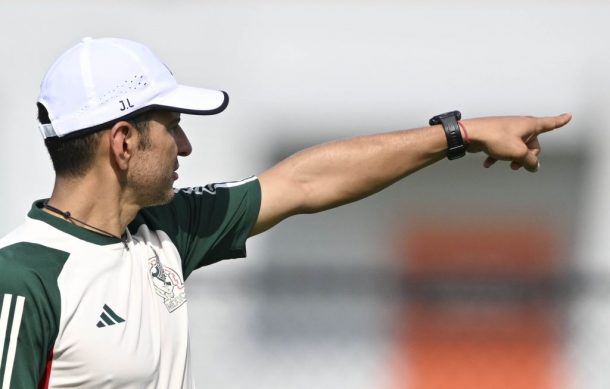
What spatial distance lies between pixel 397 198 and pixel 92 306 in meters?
1.70

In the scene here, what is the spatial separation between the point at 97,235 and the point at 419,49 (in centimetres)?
169

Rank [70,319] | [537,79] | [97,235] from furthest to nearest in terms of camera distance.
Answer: [537,79]
[97,235]
[70,319]

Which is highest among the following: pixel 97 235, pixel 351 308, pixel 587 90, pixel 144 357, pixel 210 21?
pixel 210 21

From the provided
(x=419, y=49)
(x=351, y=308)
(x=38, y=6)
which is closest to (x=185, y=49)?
(x=38, y=6)

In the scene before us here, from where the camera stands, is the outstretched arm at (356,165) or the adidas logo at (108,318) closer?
the adidas logo at (108,318)

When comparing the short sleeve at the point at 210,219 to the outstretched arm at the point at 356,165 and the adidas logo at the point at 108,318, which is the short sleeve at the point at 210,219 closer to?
the outstretched arm at the point at 356,165

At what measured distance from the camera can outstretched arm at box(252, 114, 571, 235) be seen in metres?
2.27

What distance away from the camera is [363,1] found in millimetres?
3396

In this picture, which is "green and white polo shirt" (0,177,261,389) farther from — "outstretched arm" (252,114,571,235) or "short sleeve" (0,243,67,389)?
"outstretched arm" (252,114,571,235)

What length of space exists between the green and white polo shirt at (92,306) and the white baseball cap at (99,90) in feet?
0.61

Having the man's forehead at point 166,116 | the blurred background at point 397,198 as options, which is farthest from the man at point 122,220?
the blurred background at point 397,198

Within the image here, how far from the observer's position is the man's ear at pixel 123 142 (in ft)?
6.52

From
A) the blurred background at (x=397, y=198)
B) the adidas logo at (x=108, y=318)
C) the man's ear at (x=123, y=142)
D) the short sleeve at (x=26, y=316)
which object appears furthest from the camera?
the blurred background at (x=397, y=198)

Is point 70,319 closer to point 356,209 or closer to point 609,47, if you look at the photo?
point 356,209
